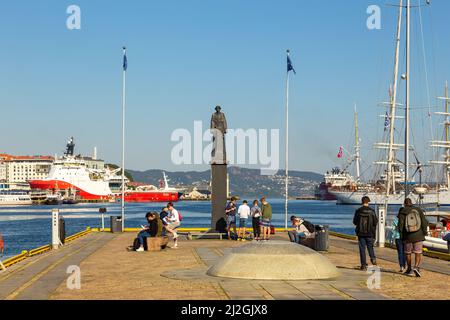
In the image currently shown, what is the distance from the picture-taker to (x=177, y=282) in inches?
621

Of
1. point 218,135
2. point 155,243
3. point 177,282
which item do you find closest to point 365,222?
point 177,282

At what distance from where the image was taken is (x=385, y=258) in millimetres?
23297

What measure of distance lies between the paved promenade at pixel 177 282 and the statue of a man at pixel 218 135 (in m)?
8.21

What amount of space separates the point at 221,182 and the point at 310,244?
746 cm

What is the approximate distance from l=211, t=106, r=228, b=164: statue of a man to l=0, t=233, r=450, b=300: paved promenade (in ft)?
26.9

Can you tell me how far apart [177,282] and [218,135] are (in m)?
16.7

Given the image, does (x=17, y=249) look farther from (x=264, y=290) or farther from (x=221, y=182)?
(x=264, y=290)

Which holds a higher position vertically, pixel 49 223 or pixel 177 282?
pixel 177 282

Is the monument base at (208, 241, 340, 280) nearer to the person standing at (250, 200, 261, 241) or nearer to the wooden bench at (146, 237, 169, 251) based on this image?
the wooden bench at (146, 237, 169, 251)

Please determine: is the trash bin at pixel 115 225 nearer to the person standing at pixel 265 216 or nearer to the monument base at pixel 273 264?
the person standing at pixel 265 216

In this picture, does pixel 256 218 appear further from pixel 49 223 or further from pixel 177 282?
pixel 49 223

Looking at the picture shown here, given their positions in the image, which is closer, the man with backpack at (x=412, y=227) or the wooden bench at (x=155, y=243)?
the man with backpack at (x=412, y=227)

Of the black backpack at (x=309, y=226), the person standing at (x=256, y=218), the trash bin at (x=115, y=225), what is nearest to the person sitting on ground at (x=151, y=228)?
the black backpack at (x=309, y=226)

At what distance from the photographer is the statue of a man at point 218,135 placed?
31.9 metres
